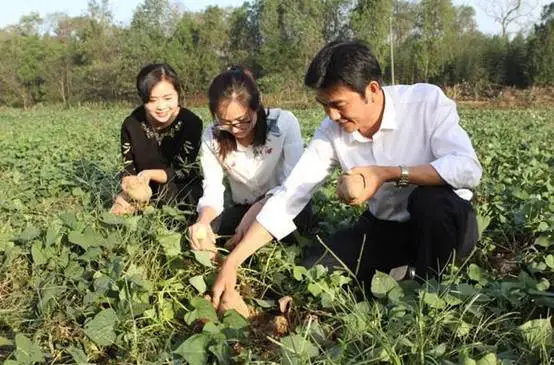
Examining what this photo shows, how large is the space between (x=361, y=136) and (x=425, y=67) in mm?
27288

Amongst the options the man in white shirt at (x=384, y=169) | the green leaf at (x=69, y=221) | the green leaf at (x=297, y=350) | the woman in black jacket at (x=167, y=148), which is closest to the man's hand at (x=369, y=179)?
the man in white shirt at (x=384, y=169)

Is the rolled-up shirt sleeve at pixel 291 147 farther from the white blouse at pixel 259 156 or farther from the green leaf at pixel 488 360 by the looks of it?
the green leaf at pixel 488 360

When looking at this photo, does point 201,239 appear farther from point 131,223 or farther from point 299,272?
point 299,272

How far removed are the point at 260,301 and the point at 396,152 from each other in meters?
0.77

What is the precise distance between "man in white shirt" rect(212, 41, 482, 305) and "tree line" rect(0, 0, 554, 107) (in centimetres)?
2436

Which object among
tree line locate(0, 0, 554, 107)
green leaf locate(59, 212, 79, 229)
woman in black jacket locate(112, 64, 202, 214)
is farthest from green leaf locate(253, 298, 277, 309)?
tree line locate(0, 0, 554, 107)

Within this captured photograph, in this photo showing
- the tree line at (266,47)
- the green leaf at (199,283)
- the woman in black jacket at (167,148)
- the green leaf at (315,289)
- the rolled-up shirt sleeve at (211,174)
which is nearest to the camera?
the green leaf at (315,289)

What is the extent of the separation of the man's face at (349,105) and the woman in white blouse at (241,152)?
49 cm

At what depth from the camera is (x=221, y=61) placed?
33906 millimetres

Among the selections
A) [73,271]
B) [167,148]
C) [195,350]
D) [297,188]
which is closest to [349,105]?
[297,188]

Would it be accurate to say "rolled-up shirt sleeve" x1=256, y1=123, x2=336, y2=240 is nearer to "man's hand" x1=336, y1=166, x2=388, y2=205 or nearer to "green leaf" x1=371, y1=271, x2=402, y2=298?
"man's hand" x1=336, y1=166, x2=388, y2=205

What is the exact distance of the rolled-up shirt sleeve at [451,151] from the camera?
6.57ft

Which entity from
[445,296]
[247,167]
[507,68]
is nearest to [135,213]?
[247,167]

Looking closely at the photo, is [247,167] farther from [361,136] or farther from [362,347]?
[362,347]
